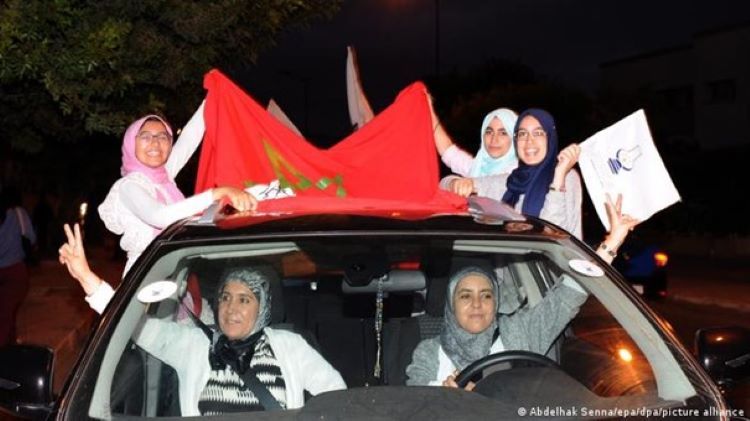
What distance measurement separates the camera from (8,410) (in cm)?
333

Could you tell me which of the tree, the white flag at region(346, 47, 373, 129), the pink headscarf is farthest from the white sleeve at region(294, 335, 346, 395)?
the tree

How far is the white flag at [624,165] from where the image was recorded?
16.2 ft

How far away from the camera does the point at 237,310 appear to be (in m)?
3.89

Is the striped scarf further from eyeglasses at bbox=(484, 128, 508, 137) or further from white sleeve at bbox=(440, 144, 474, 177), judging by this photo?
white sleeve at bbox=(440, 144, 474, 177)

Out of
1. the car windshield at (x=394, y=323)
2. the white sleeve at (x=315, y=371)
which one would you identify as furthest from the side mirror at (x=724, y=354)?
the white sleeve at (x=315, y=371)

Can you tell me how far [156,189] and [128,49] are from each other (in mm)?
3451

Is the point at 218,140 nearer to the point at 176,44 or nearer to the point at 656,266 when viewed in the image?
the point at 176,44

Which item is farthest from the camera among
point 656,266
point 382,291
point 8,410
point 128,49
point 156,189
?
point 656,266

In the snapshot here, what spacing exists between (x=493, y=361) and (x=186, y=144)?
2863 mm

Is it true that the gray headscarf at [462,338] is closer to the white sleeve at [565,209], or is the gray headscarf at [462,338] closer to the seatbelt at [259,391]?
the seatbelt at [259,391]

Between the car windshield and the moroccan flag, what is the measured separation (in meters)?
0.59

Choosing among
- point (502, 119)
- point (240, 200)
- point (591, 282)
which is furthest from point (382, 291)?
point (502, 119)

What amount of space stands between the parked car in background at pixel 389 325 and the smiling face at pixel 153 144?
908mm

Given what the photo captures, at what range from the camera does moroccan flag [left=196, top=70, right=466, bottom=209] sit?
17.9 feet
